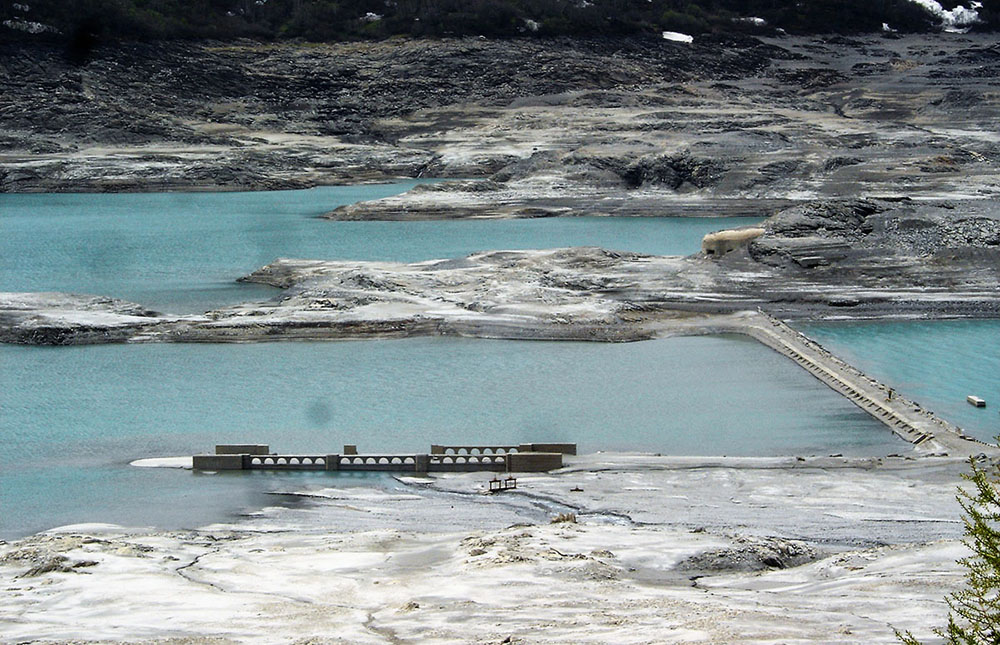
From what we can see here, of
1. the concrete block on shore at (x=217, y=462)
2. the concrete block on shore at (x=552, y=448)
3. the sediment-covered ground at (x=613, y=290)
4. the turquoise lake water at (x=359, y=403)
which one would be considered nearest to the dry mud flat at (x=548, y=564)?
the concrete block on shore at (x=552, y=448)

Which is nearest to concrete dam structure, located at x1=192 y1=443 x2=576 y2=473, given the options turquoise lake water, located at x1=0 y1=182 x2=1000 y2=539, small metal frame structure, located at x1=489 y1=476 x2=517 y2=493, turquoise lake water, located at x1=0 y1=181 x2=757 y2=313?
turquoise lake water, located at x1=0 y1=182 x2=1000 y2=539

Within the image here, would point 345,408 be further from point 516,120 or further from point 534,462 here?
point 516,120

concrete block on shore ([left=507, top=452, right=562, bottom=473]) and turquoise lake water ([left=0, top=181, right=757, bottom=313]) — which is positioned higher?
turquoise lake water ([left=0, top=181, right=757, bottom=313])

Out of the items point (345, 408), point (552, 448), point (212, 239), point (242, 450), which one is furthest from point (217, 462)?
point (212, 239)

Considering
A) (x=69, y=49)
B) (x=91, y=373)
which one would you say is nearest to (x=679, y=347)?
(x=91, y=373)

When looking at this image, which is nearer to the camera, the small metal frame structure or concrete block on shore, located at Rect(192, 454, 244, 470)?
the small metal frame structure

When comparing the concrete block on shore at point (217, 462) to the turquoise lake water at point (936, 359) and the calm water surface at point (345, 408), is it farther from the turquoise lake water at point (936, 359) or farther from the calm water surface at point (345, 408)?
the turquoise lake water at point (936, 359)

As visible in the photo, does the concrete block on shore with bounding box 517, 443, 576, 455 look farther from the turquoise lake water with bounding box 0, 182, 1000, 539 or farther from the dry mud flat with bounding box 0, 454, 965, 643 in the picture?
the turquoise lake water with bounding box 0, 182, 1000, 539
